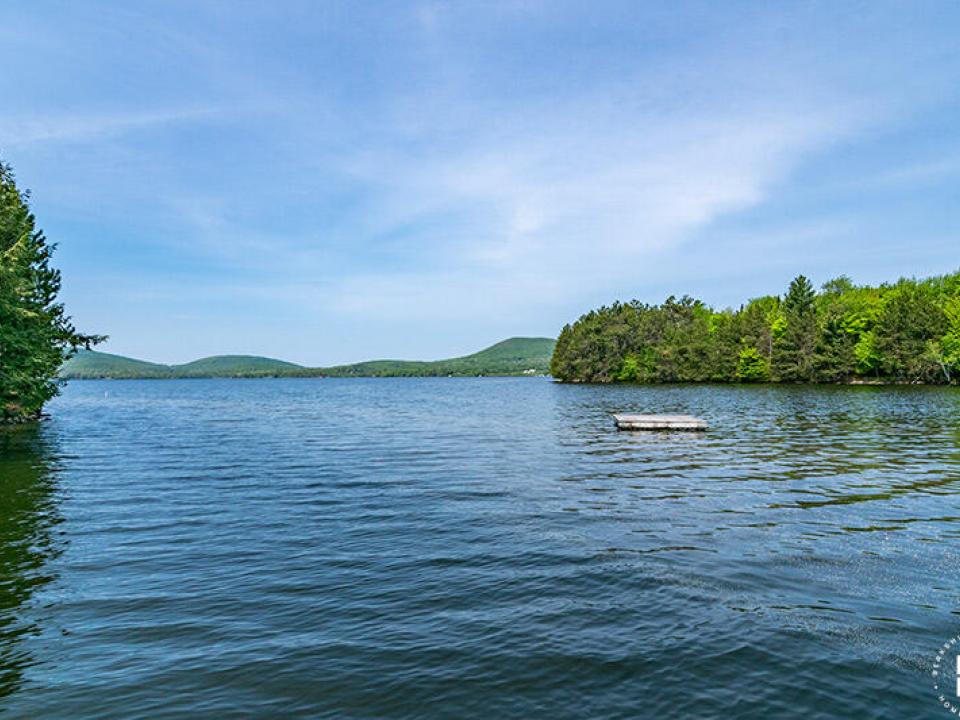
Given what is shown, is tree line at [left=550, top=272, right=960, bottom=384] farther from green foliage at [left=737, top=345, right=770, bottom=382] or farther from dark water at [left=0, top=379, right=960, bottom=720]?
dark water at [left=0, top=379, right=960, bottom=720]

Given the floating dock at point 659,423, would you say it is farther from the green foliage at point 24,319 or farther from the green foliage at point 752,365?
the green foliage at point 752,365

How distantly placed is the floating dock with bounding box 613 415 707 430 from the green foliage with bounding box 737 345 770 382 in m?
107

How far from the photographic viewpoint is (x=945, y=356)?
107125 mm

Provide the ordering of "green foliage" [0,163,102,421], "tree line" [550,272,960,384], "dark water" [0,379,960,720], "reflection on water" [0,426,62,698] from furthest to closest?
"tree line" [550,272,960,384]
"green foliage" [0,163,102,421]
"reflection on water" [0,426,62,698]
"dark water" [0,379,960,720]

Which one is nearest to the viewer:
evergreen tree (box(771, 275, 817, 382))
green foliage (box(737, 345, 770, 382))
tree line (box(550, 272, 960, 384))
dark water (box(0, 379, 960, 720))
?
dark water (box(0, 379, 960, 720))

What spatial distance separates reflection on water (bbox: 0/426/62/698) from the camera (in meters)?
9.91

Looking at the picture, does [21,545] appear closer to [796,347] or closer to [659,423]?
[659,423]

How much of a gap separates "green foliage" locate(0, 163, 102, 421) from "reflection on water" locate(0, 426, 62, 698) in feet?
25.2

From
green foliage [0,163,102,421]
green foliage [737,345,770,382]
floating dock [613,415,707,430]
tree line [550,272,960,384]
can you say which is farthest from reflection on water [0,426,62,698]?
green foliage [737,345,770,382]

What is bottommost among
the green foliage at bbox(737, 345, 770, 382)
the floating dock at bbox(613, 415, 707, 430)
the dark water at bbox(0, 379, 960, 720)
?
the dark water at bbox(0, 379, 960, 720)

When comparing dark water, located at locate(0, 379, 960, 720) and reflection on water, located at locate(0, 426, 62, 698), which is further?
reflection on water, located at locate(0, 426, 62, 698)

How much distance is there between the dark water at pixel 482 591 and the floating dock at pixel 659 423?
15.5m

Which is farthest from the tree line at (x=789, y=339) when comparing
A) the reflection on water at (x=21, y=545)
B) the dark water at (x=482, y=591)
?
the reflection on water at (x=21, y=545)

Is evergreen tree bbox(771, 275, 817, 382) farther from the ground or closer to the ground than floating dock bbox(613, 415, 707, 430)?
farther from the ground
